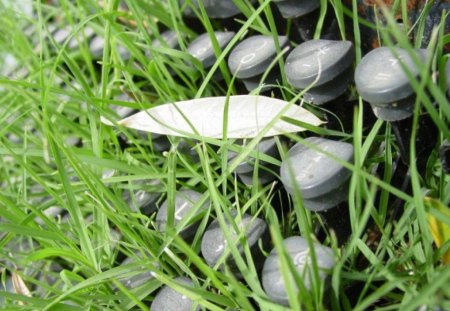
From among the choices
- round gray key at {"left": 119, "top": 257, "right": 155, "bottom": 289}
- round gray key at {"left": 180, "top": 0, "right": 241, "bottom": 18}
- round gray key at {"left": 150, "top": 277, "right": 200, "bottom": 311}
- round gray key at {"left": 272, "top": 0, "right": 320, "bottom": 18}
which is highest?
round gray key at {"left": 272, "top": 0, "right": 320, "bottom": 18}

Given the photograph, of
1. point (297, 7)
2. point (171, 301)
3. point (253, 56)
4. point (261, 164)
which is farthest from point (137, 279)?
point (297, 7)

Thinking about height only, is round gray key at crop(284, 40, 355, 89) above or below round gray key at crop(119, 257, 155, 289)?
above

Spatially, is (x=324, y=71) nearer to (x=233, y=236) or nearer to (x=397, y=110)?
(x=397, y=110)

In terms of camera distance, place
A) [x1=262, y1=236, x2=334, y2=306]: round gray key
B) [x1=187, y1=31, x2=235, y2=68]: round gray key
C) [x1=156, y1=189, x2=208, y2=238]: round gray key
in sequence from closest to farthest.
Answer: [x1=262, y1=236, x2=334, y2=306]: round gray key < [x1=156, y1=189, x2=208, y2=238]: round gray key < [x1=187, y1=31, x2=235, y2=68]: round gray key

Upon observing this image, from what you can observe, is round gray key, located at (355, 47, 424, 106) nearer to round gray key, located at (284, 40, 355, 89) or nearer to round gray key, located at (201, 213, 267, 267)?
round gray key, located at (284, 40, 355, 89)

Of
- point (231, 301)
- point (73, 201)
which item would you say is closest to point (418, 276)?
point (231, 301)

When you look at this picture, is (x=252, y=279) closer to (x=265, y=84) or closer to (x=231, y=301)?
(x=231, y=301)

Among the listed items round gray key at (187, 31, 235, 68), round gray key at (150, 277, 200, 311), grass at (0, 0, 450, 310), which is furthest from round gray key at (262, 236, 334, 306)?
round gray key at (187, 31, 235, 68)

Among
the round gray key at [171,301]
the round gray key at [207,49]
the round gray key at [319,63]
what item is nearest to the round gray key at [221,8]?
the round gray key at [207,49]
